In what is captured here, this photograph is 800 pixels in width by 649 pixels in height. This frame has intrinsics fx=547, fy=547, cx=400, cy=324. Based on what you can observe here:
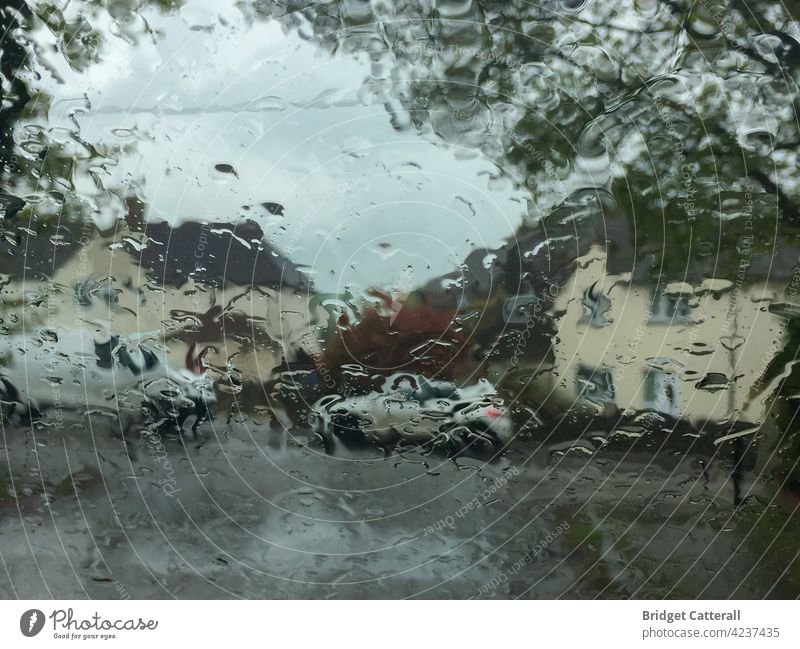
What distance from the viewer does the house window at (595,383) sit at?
1271mm

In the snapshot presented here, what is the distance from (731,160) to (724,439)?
646 mm

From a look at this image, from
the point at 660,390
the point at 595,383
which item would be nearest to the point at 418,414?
the point at 595,383

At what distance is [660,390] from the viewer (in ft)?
4.18

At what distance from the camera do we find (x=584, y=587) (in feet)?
4.30

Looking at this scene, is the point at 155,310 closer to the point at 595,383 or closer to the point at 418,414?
the point at 418,414

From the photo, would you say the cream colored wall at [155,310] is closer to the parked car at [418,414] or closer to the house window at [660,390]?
the parked car at [418,414]

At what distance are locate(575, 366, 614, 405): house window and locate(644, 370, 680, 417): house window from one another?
3.3 inches

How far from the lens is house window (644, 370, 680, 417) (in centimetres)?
127

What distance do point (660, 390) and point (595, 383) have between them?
6.0 inches

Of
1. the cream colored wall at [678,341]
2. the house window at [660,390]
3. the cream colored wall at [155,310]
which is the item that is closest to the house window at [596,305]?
the cream colored wall at [678,341]

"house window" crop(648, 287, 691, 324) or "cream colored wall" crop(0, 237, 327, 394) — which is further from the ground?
"house window" crop(648, 287, 691, 324)
